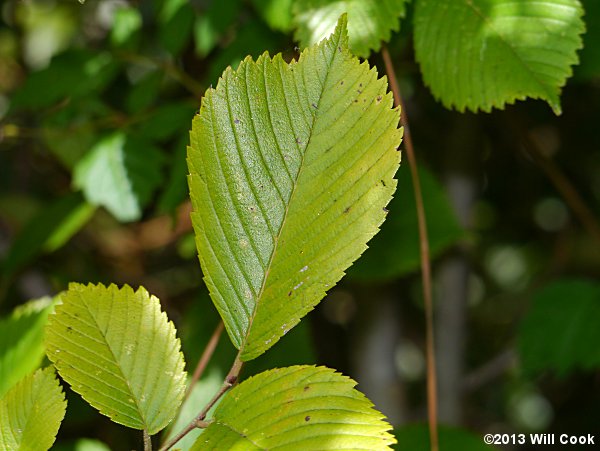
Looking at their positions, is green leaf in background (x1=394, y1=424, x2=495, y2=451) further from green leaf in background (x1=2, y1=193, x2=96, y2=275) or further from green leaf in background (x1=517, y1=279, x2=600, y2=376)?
green leaf in background (x1=2, y1=193, x2=96, y2=275)

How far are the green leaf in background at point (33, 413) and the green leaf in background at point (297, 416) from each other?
0.33 feet

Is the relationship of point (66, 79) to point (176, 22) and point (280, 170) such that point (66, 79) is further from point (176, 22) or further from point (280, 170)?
point (280, 170)

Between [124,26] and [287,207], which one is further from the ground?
[124,26]

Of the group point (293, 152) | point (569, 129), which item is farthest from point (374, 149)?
point (569, 129)

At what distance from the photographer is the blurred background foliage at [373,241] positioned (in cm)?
88

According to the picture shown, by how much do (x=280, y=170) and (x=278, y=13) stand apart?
34 centimetres

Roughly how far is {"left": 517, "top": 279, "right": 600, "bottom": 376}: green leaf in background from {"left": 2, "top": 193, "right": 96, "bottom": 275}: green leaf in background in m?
0.71

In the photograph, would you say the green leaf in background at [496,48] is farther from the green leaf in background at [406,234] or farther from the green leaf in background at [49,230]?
the green leaf in background at [49,230]

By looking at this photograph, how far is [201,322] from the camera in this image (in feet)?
3.19

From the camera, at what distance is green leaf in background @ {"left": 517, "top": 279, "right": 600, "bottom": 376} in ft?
3.28

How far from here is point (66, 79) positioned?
0.90 metres

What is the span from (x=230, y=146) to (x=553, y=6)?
12.5 inches

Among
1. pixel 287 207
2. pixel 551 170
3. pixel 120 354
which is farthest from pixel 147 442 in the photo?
pixel 551 170

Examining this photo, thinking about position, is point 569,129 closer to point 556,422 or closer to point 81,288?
point 556,422
